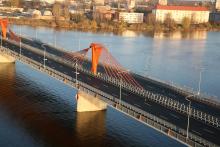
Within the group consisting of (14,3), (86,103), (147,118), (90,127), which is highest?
(14,3)

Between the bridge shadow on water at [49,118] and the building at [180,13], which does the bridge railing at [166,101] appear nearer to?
the bridge shadow on water at [49,118]

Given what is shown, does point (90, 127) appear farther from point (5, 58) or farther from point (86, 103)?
point (5, 58)

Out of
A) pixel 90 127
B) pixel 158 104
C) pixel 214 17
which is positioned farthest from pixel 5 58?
pixel 214 17

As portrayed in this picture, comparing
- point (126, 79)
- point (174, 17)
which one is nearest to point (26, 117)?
point (126, 79)

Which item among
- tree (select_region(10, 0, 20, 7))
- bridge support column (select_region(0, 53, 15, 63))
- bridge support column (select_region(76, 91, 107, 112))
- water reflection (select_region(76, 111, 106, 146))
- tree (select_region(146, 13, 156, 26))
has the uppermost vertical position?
tree (select_region(10, 0, 20, 7))

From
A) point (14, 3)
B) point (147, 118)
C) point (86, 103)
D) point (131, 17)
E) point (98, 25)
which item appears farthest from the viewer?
point (14, 3)

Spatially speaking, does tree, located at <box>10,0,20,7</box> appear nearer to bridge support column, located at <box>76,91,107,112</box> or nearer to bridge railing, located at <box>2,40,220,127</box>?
bridge railing, located at <box>2,40,220,127</box>

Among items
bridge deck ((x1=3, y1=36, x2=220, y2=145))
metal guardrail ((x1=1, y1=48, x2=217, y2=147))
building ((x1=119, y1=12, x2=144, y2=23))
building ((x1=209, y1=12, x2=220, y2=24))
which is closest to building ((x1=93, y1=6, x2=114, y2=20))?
building ((x1=119, y1=12, x2=144, y2=23))
